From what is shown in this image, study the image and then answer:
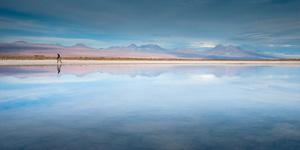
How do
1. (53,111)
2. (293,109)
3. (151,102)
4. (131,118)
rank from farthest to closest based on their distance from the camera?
1. (151,102)
2. (293,109)
3. (53,111)
4. (131,118)

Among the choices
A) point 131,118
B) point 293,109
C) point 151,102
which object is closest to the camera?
point 131,118

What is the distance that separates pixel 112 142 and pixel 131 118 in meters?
1.71

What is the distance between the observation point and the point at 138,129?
16.5ft

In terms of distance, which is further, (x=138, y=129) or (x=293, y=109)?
(x=293, y=109)

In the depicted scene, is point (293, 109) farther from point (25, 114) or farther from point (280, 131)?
point (25, 114)

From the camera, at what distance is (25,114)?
6273 mm

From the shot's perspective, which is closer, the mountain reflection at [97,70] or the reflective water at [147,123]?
the reflective water at [147,123]

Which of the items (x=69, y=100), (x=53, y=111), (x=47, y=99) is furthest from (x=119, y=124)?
(x=47, y=99)

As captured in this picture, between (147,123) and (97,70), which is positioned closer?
(147,123)

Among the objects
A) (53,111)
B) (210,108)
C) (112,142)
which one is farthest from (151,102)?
(112,142)

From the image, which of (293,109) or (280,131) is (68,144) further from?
(293,109)

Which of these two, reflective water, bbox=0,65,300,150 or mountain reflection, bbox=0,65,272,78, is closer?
reflective water, bbox=0,65,300,150

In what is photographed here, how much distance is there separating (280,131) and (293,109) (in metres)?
2.81

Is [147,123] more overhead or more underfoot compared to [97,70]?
more underfoot
